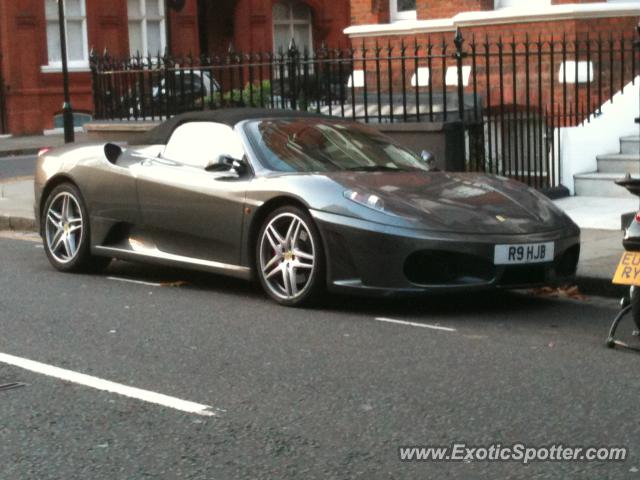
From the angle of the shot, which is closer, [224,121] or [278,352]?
[278,352]

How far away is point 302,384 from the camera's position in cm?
674

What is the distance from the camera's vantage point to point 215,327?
27.3ft

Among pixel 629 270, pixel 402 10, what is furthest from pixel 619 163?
pixel 629 270

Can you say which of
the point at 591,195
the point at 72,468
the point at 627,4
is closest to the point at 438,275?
the point at 72,468

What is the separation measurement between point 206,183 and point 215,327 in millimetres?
1638

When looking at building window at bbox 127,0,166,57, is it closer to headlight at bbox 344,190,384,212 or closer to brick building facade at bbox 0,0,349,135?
brick building facade at bbox 0,0,349,135

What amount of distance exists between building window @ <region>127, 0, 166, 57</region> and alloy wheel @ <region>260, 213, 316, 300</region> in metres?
28.7

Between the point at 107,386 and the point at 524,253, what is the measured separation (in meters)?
3.03

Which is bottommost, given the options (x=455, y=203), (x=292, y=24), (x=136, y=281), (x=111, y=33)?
(x=136, y=281)

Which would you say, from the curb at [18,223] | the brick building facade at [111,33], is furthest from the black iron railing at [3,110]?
the curb at [18,223]

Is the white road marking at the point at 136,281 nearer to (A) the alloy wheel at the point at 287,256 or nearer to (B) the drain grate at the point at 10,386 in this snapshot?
(A) the alloy wheel at the point at 287,256

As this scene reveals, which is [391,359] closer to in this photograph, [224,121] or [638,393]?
[638,393]

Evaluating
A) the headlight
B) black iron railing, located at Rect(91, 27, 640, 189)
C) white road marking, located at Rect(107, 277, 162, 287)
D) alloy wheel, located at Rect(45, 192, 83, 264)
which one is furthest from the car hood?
black iron railing, located at Rect(91, 27, 640, 189)

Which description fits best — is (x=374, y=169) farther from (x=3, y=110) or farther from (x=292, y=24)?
(x=292, y=24)
